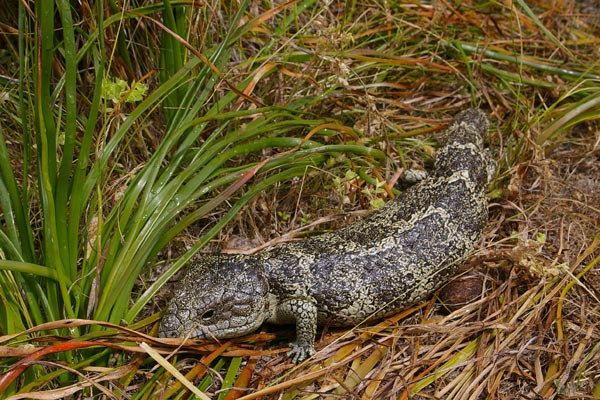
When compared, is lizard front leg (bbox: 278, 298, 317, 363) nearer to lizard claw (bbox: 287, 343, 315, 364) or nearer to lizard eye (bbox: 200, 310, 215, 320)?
lizard claw (bbox: 287, 343, 315, 364)

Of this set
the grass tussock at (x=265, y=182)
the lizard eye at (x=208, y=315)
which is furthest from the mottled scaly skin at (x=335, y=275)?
the grass tussock at (x=265, y=182)

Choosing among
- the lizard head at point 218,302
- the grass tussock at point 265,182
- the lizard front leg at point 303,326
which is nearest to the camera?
the grass tussock at point 265,182

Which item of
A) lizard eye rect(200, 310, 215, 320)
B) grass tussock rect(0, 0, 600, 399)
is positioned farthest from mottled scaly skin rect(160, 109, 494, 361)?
grass tussock rect(0, 0, 600, 399)

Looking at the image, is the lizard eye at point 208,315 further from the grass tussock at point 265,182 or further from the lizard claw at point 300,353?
the lizard claw at point 300,353

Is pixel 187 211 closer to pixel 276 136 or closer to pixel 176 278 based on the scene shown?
pixel 176 278

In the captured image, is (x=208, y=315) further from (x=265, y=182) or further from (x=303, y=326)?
(x=265, y=182)

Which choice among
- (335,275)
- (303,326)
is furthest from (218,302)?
(335,275)

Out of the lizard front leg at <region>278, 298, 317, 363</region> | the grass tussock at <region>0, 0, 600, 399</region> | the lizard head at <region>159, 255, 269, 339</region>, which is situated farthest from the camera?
the lizard front leg at <region>278, 298, 317, 363</region>
